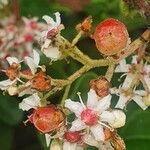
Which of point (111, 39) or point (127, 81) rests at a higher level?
point (111, 39)

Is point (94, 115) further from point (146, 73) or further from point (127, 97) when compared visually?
point (146, 73)

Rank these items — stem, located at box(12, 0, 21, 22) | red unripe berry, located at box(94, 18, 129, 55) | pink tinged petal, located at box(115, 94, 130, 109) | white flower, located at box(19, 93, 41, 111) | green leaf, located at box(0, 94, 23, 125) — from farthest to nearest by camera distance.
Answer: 1. green leaf, located at box(0, 94, 23, 125)
2. stem, located at box(12, 0, 21, 22)
3. pink tinged petal, located at box(115, 94, 130, 109)
4. white flower, located at box(19, 93, 41, 111)
5. red unripe berry, located at box(94, 18, 129, 55)

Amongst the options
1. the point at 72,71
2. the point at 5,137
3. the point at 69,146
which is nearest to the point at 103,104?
the point at 69,146

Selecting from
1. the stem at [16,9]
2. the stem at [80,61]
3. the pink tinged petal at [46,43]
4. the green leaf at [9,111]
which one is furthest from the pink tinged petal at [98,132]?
the green leaf at [9,111]

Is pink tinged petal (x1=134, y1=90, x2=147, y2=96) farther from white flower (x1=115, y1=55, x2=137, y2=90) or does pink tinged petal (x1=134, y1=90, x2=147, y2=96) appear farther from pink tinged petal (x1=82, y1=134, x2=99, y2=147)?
pink tinged petal (x1=82, y1=134, x2=99, y2=147)

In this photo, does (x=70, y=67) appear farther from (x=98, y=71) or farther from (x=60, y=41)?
(x=60, y=41)

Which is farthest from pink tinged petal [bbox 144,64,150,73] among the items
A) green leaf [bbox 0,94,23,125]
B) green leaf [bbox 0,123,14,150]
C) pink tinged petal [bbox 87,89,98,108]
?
green leaf [bbox 0,123,14,150]
